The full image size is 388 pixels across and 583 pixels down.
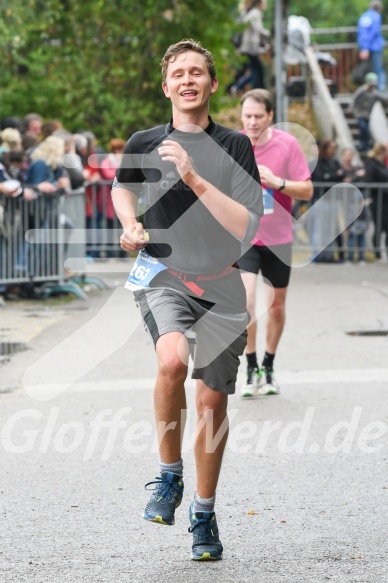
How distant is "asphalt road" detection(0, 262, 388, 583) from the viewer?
5.11 m

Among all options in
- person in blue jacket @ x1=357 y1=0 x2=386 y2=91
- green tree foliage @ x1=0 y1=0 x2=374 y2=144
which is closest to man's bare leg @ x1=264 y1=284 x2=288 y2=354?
green tree foliage @ x1=0 y1=0 x2=374 y2=144

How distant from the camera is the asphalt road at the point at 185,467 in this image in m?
5.11

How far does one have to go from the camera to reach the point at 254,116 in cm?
859

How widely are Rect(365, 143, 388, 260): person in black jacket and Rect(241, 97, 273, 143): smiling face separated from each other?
443 inches

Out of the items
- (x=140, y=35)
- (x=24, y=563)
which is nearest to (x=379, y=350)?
(x=24, y=563)

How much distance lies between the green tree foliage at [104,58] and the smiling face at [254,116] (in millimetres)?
14021

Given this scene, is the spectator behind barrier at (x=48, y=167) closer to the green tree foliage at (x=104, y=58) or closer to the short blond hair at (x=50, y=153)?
the short blond hair at (x=50, y=153)

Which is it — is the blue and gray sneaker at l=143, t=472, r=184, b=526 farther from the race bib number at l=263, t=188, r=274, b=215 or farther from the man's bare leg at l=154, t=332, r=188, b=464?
the race bib number at l=263, t=188, r=274, b=215

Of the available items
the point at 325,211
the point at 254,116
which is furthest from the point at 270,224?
the point at 325,211

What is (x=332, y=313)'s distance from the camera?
1356 centimetres

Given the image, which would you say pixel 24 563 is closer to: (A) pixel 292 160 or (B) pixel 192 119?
(B) pixel 192 119

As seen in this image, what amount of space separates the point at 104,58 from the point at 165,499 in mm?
18771

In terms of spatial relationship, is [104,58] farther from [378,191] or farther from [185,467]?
[185,467]

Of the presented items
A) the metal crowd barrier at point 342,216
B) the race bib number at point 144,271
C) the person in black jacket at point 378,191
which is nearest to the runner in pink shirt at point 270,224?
the race bib number at point 144,271
